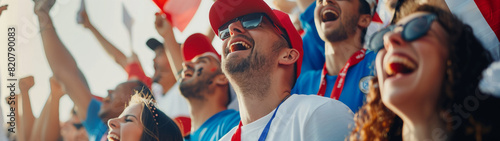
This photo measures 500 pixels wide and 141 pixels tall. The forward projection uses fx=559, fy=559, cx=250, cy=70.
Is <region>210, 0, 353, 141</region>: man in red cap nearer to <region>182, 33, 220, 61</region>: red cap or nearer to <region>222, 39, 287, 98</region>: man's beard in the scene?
<region>222, 39, 287, 98</region>: man's beard

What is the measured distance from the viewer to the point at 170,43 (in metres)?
4.68

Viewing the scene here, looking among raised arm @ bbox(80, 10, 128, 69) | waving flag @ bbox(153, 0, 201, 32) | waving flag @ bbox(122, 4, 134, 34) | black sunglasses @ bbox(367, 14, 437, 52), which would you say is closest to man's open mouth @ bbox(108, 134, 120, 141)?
waving flag @ bbox(153, 0, 201, 32)

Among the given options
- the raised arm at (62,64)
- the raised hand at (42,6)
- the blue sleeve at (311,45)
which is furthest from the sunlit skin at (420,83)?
the raised hand at (42,6)

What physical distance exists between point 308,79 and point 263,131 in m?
1.24

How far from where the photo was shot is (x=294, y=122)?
7.34 ft

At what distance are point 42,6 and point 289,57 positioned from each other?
7.68 feet

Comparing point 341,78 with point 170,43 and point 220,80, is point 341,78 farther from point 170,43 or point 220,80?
point 170,43

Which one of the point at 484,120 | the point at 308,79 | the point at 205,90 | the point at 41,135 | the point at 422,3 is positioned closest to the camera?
the point at 484,120

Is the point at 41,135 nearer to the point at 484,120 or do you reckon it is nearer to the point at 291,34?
the point at 291,34

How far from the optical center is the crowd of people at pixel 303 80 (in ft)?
4.87

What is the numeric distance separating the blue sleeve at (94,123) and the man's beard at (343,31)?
1661mm

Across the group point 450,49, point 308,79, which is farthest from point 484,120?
point 308,79

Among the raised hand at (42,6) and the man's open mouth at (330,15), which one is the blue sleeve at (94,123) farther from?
the man's open mouth at (330,15)

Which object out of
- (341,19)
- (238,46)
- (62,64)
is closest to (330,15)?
(341,19)
